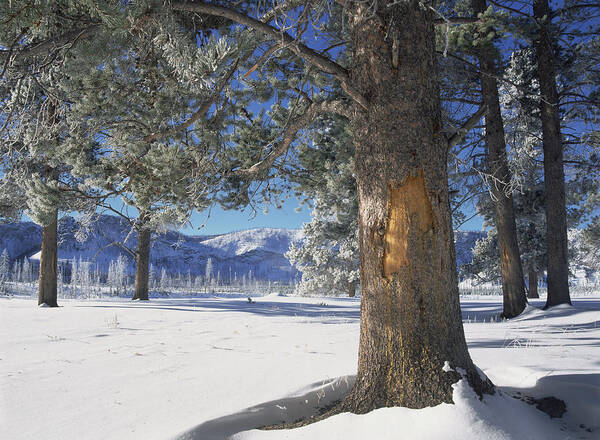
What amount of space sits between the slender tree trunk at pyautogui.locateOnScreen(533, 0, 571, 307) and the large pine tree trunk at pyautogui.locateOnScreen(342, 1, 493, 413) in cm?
703

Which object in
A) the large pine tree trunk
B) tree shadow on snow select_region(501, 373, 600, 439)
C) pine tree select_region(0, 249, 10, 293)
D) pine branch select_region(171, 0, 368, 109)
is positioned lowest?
pine tree select_region(0, 249, 10, 293)

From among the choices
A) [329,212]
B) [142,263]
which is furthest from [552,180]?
[142,263]

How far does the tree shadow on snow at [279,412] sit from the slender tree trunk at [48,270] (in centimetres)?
1065

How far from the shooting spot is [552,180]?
7.82m

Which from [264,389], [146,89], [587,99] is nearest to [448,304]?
[264,389]

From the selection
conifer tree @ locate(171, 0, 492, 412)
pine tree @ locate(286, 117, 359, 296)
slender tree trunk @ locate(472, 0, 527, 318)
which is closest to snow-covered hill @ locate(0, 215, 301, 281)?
pine tree @ locate(286, 117, 359, 296)

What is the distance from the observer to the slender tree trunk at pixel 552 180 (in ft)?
24.7

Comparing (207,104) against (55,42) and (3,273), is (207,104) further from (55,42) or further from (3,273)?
(3,273)

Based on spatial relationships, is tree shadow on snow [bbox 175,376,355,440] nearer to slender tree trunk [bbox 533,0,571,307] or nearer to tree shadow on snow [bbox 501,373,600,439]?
tree shadow on snow [bbox 501,373,600,439]

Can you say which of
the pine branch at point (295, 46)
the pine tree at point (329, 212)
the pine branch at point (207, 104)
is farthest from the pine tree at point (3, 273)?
the pine branch at point (295, 46)

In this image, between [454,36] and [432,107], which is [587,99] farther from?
[432,107]

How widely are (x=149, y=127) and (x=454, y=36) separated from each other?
510 centimetres

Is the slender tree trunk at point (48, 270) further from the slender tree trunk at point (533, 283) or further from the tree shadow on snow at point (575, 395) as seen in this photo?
the slender tree trunk at point (533, 283)

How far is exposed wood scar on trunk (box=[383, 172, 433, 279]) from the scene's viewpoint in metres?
2.03
